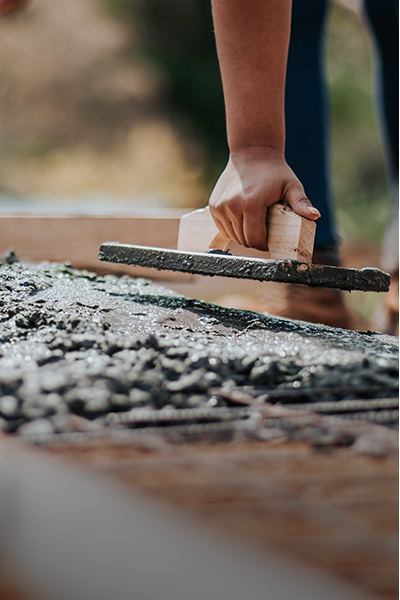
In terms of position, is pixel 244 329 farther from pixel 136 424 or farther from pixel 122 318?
pixel 136 424

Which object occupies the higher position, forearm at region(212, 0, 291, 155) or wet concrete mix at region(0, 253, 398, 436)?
forearm at region(212, 0, 291, 155)

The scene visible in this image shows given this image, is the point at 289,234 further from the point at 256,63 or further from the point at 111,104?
the point at 111,104

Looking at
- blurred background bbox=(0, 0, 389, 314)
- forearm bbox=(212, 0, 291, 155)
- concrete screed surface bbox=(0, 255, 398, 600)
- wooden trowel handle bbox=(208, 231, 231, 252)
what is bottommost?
concrete screed surface bbox=(0, 255, 398, 600)

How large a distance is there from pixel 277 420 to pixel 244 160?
58 centimetres

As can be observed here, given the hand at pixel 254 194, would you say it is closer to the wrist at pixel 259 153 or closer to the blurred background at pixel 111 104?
the wrist at pixel 259 153

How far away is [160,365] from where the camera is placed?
0.42 meters

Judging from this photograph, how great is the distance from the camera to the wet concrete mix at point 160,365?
0.33 meters

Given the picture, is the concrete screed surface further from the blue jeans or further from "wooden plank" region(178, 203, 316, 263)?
the blue jeans

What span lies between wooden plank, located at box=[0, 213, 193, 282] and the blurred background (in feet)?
7.40

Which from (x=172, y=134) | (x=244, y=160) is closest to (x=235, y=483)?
(x=244, y=160)

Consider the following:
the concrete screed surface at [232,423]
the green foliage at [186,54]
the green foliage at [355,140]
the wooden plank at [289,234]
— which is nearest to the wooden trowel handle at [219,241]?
the wooden plank at [289,234]

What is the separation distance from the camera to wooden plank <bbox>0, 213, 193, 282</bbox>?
1305 mm

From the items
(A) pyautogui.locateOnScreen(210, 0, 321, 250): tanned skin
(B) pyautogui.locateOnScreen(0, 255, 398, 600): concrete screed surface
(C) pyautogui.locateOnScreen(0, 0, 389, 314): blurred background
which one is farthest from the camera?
(C) pyautogui.locateOnScreen(0, 0, 389, 314): blurred background

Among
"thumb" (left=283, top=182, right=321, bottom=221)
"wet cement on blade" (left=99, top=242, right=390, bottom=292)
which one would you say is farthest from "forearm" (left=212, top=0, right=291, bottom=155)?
"wet cement on blade" (left=99, top=242, right=390, bottom=292)
